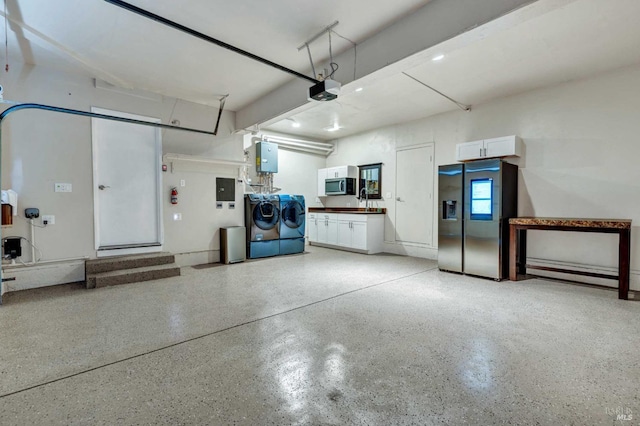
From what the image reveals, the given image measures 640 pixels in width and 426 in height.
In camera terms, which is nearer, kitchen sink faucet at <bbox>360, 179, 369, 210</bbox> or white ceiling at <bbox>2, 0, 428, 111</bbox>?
white ceiling at <bbox>2, 0, 428, 111</bbox>

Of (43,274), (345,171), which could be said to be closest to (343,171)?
(345,171)

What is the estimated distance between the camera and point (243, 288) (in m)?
3.95

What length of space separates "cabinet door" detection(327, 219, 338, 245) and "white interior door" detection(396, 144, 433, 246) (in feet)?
4.85

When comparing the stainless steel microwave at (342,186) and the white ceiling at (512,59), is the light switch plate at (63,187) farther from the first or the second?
the stainless steel microwave at (342,186)

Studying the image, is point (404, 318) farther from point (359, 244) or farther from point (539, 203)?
point (359, 244)

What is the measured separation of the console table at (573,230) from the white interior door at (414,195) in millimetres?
1682

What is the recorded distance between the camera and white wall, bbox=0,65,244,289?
3.93 m

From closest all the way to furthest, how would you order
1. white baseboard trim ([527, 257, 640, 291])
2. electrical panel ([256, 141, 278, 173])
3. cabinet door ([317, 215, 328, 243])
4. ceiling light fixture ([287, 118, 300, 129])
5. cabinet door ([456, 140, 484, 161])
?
white baseboard trim ([527, 257, 640, 291]) < cabinet door ([456, 140, 484, 161]) < ceiling light fixture ([287, 118, 300, 129]) < electrical panel ([256, 141, 278, 173]) < cabinet door ([317, 215, 328, 243])

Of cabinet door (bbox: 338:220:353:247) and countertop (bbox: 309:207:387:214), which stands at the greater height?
countertop (bbox: 309:207:387:214)

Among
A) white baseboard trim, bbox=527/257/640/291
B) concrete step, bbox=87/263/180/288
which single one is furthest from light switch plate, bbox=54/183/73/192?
white baseboard trim, bbox=527/257/640/291

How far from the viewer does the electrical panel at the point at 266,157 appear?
6.55m

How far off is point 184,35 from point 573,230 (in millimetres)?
5307

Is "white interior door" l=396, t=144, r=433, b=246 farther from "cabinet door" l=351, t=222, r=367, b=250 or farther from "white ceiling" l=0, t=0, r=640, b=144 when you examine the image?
"white ceiling" l=0, t=0, r=640, b=144

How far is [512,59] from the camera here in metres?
3.69
